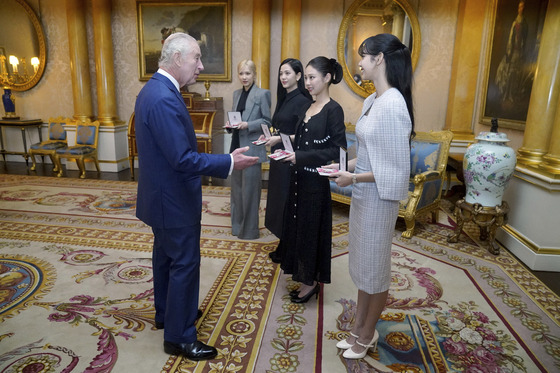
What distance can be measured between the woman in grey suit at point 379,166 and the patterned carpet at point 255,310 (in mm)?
517

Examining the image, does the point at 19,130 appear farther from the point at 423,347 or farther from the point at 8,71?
the point at 423,347

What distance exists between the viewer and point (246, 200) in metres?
4.02

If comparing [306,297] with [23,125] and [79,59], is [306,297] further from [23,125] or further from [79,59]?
[23,125]

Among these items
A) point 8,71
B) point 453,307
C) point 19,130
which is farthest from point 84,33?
point 453,307

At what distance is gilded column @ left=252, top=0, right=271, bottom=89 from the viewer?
6684 mm

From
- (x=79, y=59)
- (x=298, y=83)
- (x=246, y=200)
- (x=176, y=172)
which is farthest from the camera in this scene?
(x=79, y=59)

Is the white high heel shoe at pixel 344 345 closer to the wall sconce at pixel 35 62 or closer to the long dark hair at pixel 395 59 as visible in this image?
the long dark hair at pixel 395 59

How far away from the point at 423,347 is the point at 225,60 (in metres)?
6.23

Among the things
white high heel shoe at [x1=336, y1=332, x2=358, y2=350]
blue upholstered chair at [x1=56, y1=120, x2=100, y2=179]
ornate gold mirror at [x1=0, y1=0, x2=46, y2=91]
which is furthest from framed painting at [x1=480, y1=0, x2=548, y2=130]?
ornate gold mirror at [x1=0, y1=0, x2=46, y2=91]

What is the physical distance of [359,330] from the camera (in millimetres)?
2287

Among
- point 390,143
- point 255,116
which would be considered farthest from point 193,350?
point 255,116

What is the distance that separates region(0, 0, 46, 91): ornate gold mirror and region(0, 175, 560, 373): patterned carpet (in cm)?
495

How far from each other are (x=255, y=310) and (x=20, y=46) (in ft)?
27.0

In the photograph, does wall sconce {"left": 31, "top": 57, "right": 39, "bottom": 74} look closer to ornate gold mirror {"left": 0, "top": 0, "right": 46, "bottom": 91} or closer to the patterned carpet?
ornate gold mirror {"left": 0, "top": 0, "right": 46, "bottom": 91}
